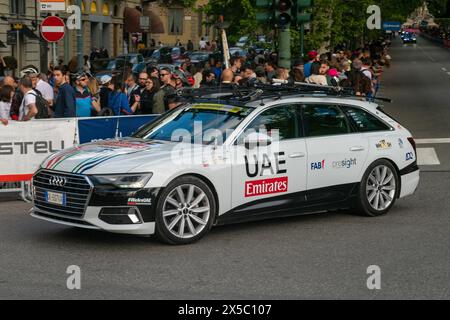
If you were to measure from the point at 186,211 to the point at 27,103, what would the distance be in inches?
209

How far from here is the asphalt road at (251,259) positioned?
7574mm

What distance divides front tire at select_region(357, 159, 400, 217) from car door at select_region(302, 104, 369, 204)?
183 mm

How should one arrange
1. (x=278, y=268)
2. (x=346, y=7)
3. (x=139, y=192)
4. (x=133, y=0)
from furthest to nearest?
(x=133, y=0) → (x=346, y=7) → (x=139, y=192) → (x=278, y=268)

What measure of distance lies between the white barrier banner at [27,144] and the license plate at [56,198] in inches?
143

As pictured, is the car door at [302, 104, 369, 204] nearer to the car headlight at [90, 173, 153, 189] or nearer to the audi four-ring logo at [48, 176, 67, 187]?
the car headlight at [90, 173, 153, 189]

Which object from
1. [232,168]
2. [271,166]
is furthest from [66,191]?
[271,166]

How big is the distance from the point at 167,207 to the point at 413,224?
3032mm

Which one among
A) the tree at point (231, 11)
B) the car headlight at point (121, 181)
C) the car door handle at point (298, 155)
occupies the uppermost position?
the tree at point (231, 11)

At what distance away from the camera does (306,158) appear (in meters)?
10.4

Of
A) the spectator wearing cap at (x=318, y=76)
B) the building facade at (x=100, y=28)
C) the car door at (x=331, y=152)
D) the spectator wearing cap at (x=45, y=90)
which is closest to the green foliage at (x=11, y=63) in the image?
the building facade at (x=100, y=28)

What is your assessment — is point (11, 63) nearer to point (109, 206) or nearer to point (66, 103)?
point (66, 103)

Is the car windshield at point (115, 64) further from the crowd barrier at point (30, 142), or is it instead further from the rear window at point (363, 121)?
the rear window at point (363, 121)

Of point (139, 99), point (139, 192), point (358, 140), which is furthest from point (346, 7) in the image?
point (139, 192)
